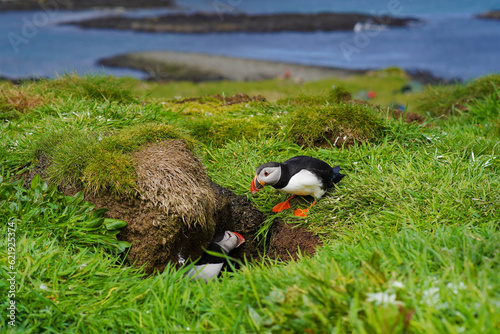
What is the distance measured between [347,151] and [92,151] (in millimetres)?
2486

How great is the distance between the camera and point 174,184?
3.26 metres

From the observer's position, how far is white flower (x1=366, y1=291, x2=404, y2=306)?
74.2 inches

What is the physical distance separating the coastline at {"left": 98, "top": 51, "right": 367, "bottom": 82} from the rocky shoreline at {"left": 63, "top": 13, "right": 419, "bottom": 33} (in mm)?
1410

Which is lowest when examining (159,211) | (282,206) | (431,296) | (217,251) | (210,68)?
(210,68)

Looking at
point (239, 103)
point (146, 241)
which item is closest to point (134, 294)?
point (146, 241)

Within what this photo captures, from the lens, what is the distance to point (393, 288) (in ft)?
6.52

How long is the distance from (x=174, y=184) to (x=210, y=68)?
1624cm

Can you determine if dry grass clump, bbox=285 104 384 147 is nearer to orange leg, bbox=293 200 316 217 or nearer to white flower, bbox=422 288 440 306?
orange leg, bbox=293 200 316 217

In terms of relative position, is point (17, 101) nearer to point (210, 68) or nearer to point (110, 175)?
point (110, 175)

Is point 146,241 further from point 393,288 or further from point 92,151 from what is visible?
point 393,288

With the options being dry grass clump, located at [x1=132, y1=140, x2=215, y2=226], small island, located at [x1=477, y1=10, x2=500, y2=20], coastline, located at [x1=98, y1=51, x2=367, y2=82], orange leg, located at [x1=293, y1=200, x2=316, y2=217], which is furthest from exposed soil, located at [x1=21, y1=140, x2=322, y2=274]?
coastline, located at [x1=98, y1=51, x2=367, y2=82]

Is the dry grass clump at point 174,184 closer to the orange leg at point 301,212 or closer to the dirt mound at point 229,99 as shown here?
the orange leg at point 301,212

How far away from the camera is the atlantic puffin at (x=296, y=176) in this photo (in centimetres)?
345

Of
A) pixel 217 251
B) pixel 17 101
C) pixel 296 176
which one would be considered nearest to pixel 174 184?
pixel 217 251
